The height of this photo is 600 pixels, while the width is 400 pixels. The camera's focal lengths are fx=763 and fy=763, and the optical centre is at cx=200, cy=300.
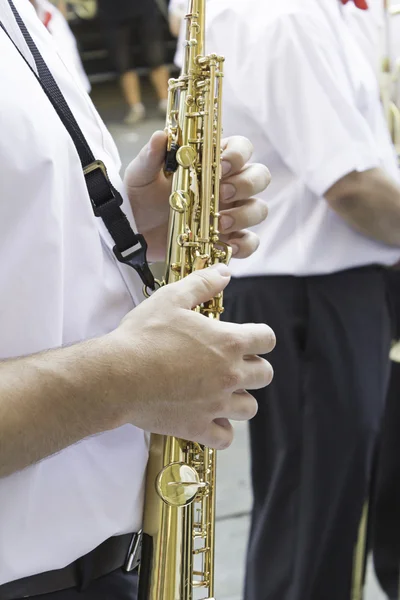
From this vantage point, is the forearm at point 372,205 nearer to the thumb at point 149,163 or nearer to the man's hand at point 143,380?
the thumb at point 149,163

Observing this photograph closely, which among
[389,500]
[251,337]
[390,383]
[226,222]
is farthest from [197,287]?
[389,500]

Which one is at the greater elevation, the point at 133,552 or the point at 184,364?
the point at 184,364

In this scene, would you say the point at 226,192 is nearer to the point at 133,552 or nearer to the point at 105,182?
the point at 105,182

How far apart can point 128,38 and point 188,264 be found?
612 centimetres

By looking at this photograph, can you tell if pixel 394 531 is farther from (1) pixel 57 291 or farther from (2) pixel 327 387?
(1) pixel 57 291

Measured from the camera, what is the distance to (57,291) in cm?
79

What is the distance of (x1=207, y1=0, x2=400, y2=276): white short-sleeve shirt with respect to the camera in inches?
62.9

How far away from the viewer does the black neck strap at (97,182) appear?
0.86 metres

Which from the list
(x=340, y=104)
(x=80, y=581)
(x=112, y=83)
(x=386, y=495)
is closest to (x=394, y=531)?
(x=386, y=495)

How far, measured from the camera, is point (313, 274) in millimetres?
1729

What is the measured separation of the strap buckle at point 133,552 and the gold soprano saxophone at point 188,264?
33 millimetres

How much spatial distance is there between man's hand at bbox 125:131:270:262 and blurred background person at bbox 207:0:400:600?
55cm

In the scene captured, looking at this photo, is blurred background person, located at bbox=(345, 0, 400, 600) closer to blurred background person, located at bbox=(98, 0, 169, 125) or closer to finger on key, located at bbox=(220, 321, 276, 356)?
finger on key, located at bbox=(220, 321, 276, 356)

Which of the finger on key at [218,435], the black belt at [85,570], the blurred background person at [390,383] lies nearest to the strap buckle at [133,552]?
the black belt at [85,570]
